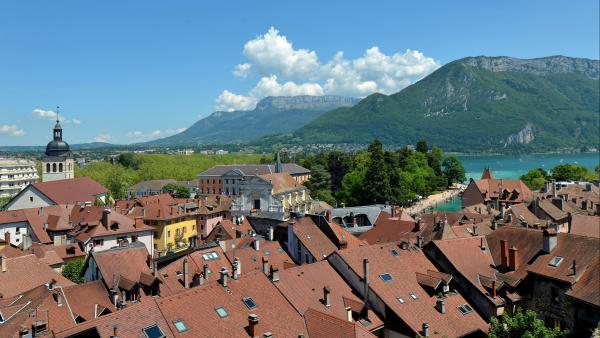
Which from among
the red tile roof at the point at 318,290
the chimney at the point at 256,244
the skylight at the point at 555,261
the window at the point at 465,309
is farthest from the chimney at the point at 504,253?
the chimney at the point at 256,244

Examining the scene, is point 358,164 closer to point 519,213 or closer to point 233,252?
point 519,213

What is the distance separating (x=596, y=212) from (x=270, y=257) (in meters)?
47.9

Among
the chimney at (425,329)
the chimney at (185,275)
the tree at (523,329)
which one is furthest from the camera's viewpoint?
the chimney at (185,275)

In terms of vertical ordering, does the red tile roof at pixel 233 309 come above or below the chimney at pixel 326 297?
above

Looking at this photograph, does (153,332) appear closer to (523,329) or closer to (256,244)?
(523,329)

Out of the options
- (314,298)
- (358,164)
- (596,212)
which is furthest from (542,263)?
(358,164)

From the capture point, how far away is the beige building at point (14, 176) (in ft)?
478

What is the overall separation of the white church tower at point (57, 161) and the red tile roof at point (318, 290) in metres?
87.2

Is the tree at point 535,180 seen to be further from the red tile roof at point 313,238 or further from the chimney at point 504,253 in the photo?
the chimney at point 504,253

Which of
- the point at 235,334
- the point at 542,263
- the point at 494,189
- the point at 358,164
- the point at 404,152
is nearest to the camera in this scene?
the point at 235,334

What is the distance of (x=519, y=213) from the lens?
5406 centimetres

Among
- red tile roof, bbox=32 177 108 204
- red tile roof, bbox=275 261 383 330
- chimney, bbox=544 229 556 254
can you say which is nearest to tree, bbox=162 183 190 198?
red tile roof, bbox=32 177 108 204

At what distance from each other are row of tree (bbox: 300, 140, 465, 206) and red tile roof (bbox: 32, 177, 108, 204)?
44.1 metres

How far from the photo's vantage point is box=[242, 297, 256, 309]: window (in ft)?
74.1
